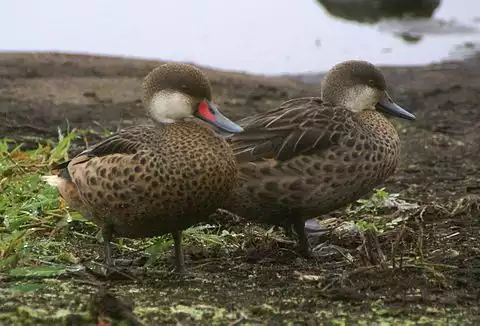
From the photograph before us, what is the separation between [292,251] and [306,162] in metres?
0.44

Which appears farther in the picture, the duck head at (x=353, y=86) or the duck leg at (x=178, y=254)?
the duck head at (x=353, y=86)

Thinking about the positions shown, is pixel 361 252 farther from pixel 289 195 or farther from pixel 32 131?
pixel 32 131

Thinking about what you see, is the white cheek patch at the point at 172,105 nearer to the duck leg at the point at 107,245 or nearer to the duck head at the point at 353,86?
the duck leg at the point at 107,245

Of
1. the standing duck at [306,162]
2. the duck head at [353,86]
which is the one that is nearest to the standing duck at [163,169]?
the standing duck at [306,162]

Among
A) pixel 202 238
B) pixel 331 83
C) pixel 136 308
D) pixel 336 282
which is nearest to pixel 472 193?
pixel 331 83

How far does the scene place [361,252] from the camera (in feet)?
14.6

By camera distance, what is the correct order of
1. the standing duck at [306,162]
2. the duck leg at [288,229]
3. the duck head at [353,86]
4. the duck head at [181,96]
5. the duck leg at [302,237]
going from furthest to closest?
the duck head at [353,86] → the duck leg at [288,229] → the duck leg at [302,237] → the standing duck at [306,162] → the duck head at [181,96]

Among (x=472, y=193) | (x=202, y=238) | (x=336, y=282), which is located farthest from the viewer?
(x=472, y=193)

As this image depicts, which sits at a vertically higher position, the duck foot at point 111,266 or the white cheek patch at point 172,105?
the white cheek patch at point 172,105

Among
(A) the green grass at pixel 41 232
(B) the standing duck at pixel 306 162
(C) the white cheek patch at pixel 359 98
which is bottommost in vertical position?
(A) the green grass at pixel 41 232

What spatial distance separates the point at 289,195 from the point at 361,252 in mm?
543

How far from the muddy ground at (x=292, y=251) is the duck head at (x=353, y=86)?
2.13 feet

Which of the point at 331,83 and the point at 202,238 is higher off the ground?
the point at 331,83

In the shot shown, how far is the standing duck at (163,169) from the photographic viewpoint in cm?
425
